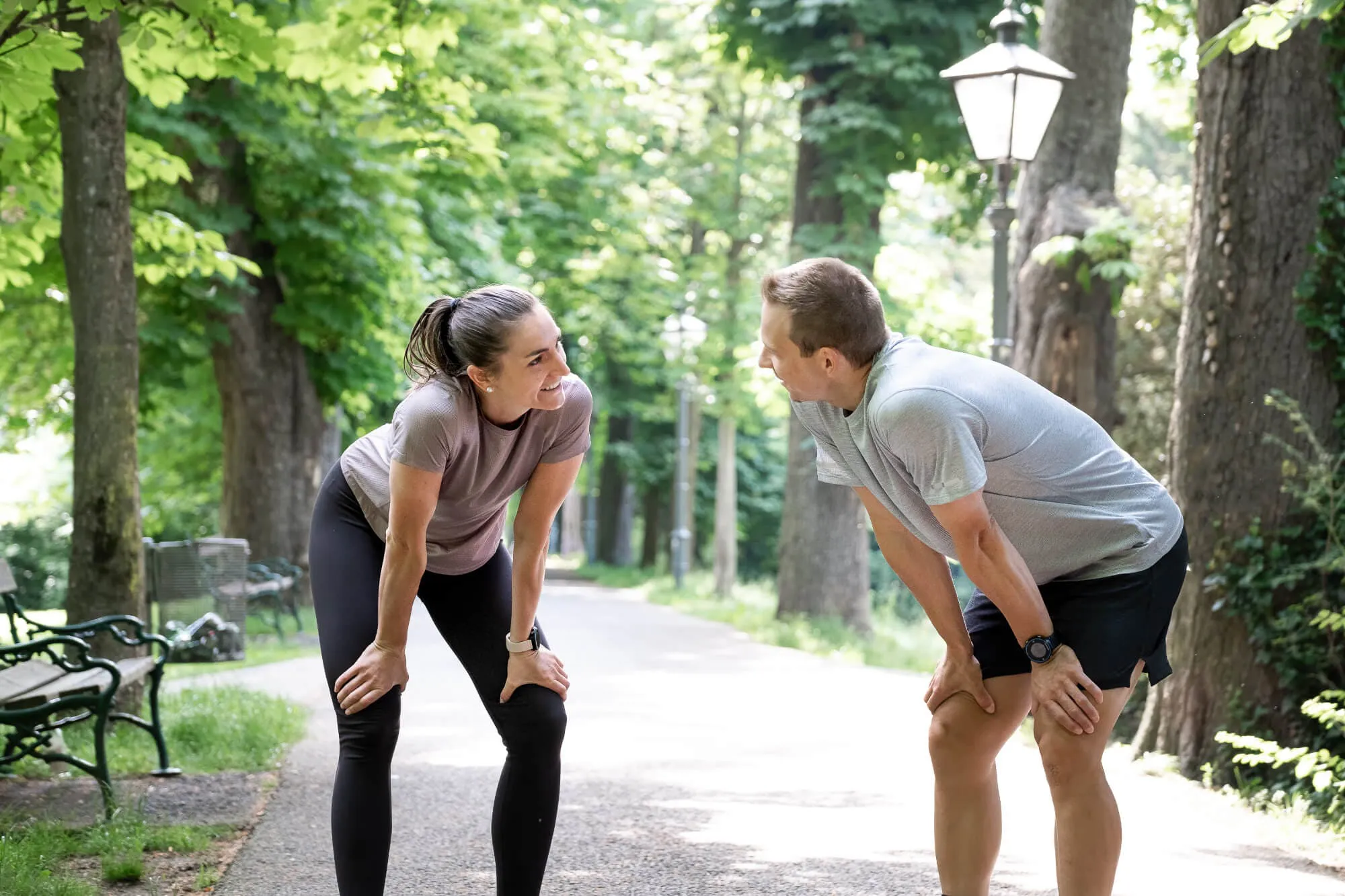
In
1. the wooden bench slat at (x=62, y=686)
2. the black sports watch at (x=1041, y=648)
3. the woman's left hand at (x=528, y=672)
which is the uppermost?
the black sports watch at (x=1041, y=648)

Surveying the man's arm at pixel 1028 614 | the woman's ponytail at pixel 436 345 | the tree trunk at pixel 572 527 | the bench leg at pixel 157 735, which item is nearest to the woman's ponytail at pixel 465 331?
the woman's ponytail at pixel 436 345

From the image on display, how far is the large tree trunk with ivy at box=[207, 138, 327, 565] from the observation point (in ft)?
54.2

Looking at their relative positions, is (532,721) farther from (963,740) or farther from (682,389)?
(682,389)

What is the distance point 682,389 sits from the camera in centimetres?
2545

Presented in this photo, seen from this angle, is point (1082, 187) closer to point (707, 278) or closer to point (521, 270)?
point (707, 278)

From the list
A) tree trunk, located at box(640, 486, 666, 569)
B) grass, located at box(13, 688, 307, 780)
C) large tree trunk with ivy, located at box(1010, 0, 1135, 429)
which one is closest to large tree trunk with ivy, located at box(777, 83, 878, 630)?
large tree trunk with ivy, located at box(1010, 0, 1135, 429)

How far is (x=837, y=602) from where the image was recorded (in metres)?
16.5

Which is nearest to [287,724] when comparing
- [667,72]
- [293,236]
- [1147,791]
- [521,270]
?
[1147,791]

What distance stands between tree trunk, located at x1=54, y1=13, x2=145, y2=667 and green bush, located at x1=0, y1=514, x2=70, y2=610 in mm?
15215

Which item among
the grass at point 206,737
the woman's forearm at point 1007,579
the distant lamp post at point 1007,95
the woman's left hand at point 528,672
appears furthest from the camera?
the distant lamp post at point 1007,95

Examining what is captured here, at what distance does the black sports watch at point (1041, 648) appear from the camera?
11.4 feet

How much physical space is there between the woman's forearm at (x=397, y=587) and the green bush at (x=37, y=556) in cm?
2011

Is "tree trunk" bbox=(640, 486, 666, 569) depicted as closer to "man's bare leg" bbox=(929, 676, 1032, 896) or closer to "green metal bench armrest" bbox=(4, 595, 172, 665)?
"green metal bench armrest" bbox=(4, 595, 172, 665)

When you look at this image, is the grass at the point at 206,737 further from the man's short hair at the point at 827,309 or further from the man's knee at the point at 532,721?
the man's short hair at the point at 827,309
